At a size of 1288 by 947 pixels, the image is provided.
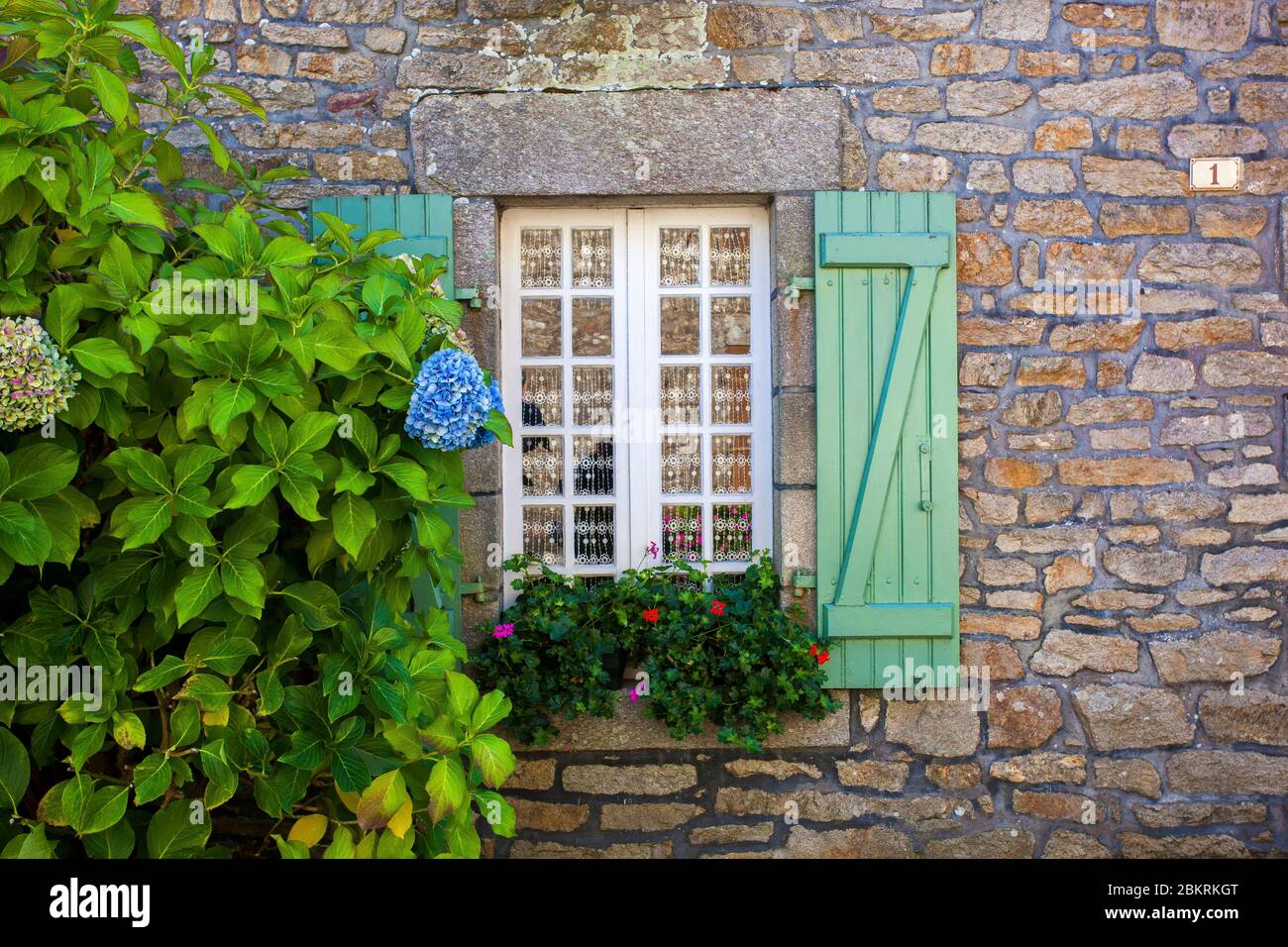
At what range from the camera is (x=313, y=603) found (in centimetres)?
211

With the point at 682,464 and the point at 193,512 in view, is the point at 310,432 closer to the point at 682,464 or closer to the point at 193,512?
the point at 193,512

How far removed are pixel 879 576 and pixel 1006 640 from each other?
461mm

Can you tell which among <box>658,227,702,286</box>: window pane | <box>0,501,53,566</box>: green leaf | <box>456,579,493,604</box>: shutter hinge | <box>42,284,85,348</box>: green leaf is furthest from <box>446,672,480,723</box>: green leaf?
<box>658,227,702,286</box>: window pane

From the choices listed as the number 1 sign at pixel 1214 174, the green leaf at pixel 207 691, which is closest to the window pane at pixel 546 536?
the green leaf at pixel 207 691

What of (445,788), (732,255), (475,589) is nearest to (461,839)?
(445,788)

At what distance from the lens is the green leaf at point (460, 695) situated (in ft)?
7.03

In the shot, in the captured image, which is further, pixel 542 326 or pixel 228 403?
pixel 542 326

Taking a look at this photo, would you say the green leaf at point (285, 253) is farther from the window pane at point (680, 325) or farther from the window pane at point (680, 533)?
the window pane at point (680, 533)

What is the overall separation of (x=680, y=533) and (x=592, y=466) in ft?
1.19

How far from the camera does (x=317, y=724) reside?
214 centimetres

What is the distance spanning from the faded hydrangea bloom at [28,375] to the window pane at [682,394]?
1.81 m
